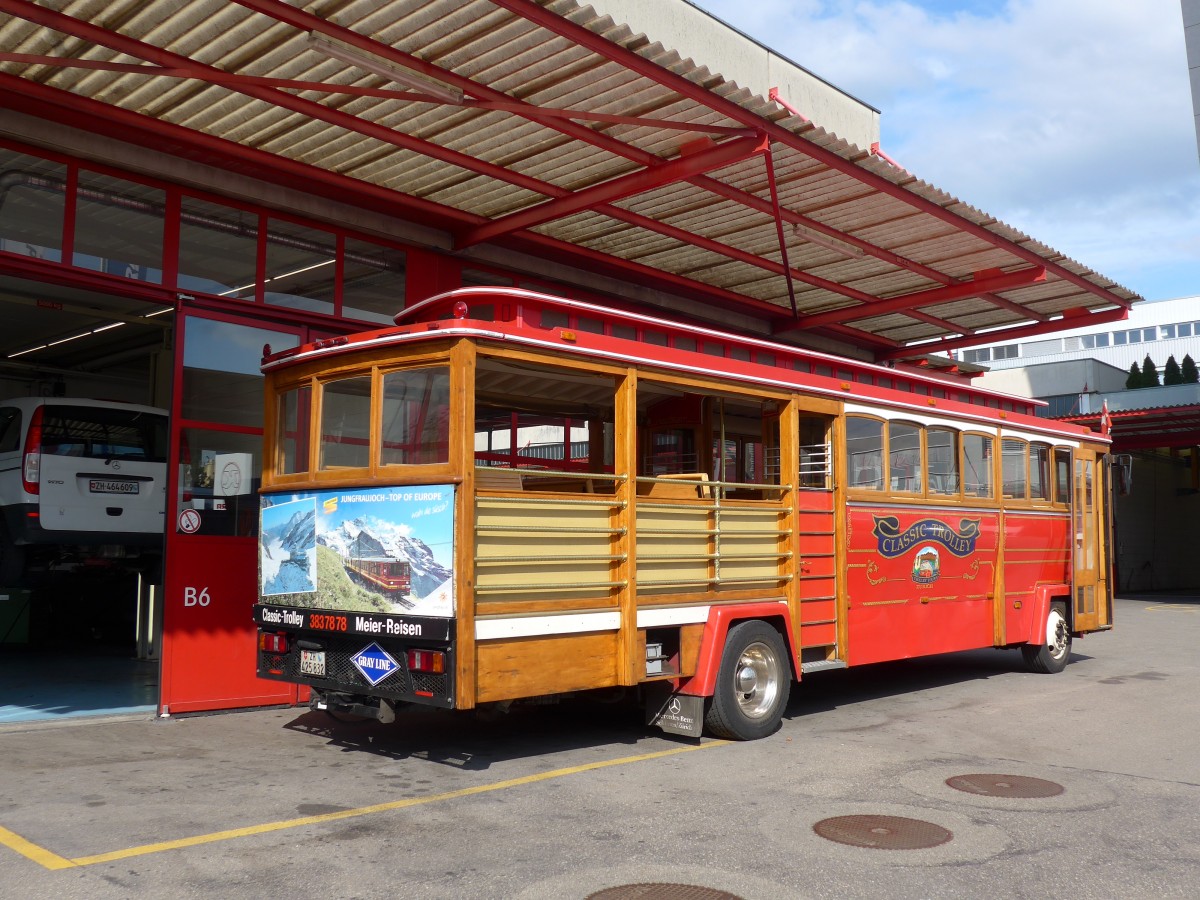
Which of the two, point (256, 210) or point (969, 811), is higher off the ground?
point (256, 210)

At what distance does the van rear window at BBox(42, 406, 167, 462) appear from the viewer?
37.5 feet

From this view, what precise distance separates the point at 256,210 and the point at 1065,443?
8817mm

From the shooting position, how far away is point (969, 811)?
601 centimetres

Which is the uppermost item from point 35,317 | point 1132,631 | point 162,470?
point 35,317

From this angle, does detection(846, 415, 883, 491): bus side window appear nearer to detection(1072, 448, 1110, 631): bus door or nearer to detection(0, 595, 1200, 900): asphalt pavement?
detection(0, 595, 1200, 900): asphalt pavement

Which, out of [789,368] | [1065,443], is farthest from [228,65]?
[1065,443]

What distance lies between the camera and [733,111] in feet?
28.0

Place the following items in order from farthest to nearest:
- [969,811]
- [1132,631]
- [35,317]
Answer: [1132,631], [35,317], [969,811]

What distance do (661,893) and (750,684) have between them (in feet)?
12.0

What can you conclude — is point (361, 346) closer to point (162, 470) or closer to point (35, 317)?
point (162, 470)

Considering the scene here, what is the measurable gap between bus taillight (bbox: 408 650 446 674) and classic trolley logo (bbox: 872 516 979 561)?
4414 mm

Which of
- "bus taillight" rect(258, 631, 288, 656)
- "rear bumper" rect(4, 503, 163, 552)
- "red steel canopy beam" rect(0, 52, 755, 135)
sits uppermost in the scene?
"red steel canopy beam" rect(0, 52, 755, 135)

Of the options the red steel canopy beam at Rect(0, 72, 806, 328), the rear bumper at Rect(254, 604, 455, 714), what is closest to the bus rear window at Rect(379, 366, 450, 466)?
the rear bumper at Rect(254, 604, 455, 714)

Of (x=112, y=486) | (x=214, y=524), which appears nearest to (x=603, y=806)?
(x=214, y=524)
